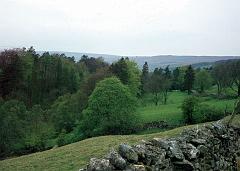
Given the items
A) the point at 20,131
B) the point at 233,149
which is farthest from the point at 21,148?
the point at 233,149

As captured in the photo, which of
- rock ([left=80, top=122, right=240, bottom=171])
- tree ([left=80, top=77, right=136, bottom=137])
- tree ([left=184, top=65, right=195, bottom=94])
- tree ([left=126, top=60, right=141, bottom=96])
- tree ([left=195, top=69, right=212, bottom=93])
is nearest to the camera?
rock ([left=80, top=122, right=240, bottom=171])

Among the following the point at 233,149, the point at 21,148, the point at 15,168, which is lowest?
the point at 21,148

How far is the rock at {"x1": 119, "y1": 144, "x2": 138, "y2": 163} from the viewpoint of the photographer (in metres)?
11.2

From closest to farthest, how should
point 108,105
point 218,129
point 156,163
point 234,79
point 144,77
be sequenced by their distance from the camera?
point 156,163 → point 218,129 → point 108,105 → point 234,79 → point 144,77

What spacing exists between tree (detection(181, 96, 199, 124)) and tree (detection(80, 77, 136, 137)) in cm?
1274

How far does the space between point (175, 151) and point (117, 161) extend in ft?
8.29

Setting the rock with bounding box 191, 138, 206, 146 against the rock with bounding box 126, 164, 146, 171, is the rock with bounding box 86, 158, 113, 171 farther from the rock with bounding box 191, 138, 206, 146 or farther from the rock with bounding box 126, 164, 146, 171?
the rock with bounding box 191, 138, 206, 146

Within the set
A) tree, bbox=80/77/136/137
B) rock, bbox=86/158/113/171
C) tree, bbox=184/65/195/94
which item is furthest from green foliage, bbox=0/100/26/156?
tree, bbox=184/65/195/94

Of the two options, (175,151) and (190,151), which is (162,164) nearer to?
(175,151)

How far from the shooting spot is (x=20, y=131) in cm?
5988

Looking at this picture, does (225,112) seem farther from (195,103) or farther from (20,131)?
(20,131)

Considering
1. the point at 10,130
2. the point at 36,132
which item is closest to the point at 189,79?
the point at 36,132

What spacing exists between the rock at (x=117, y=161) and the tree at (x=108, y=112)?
56.5m

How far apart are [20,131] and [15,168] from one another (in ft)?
87.4
